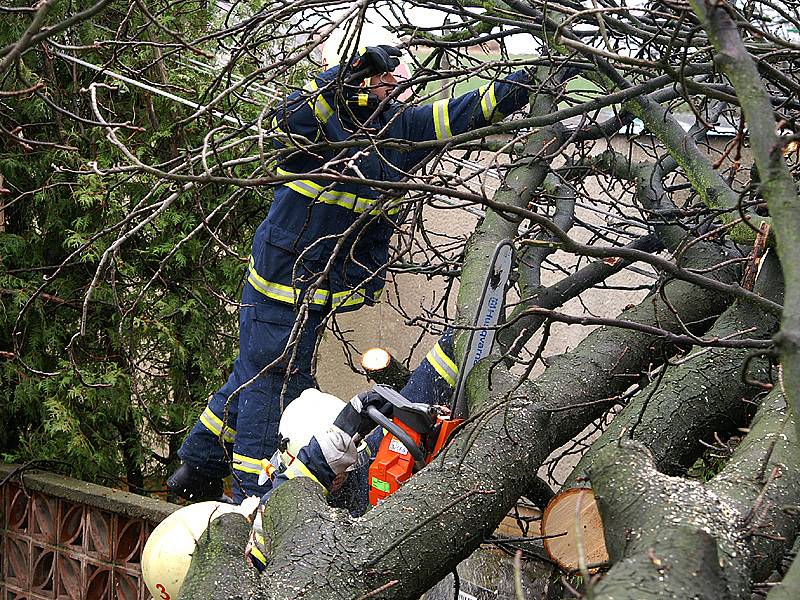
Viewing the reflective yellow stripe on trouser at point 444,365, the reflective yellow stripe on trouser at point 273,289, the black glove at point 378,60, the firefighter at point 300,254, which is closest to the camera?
the reflective yellow stripe on trouser at point 444,365

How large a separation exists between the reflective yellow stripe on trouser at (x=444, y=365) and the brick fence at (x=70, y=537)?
1.45 metres

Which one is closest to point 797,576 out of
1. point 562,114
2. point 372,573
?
point 372,573

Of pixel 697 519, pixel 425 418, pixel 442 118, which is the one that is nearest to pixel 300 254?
pixel 442 118

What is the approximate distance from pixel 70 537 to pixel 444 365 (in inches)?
87.8

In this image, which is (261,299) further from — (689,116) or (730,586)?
(689,116)

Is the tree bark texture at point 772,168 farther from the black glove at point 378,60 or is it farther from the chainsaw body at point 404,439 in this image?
the black glove at point 378,60

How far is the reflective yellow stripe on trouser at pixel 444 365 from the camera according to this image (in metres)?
3.13

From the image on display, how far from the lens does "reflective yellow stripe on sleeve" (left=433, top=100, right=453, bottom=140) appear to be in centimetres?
391

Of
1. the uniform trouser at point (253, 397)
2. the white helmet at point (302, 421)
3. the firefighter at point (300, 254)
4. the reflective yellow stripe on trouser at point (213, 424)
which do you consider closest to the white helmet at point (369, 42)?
the firefighter at point (300, 254)

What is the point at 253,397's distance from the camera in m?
3.99

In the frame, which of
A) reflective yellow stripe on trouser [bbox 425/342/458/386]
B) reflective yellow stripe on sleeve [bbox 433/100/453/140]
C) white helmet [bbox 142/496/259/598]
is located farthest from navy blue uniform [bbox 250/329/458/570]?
reflective yellow stripe on sleeve [bbox 433/100/453/140]

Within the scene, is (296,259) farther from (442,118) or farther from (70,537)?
(70,537)

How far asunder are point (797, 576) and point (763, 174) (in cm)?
60

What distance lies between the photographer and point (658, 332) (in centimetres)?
184
